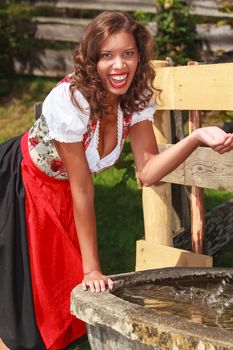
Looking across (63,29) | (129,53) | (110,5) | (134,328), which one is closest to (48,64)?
(63,29)

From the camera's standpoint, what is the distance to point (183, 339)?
255 centimetres

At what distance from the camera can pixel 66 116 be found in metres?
3.33

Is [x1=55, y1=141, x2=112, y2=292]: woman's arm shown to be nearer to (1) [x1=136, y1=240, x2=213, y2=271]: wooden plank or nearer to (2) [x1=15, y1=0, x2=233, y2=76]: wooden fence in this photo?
(1) [x1=136, y1=240, x2=213, y2=271]: wooden plank

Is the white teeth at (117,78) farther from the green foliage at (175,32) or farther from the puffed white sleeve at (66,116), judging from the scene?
the green foliage at (175,32)

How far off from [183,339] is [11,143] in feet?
5.09

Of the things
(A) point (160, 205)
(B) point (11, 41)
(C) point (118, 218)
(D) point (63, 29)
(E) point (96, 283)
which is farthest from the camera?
(D) point (63, 29)

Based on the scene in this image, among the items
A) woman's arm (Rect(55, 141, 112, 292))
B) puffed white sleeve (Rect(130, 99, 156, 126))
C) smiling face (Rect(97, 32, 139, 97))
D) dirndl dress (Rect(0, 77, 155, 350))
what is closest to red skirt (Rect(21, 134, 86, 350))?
dirndl dress (Rect(0, 77, 155, 350))

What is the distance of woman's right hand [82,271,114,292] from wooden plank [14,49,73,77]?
26.8ft

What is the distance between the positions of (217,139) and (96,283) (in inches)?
26.9

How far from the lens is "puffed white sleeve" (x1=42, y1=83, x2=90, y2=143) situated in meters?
3.31

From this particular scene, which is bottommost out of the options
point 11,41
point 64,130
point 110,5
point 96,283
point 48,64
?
point 96,283

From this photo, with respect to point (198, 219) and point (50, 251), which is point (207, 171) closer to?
point (198, 219)

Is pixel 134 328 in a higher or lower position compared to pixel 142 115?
lower

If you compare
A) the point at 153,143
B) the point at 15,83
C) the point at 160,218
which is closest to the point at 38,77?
the point at 15,83
